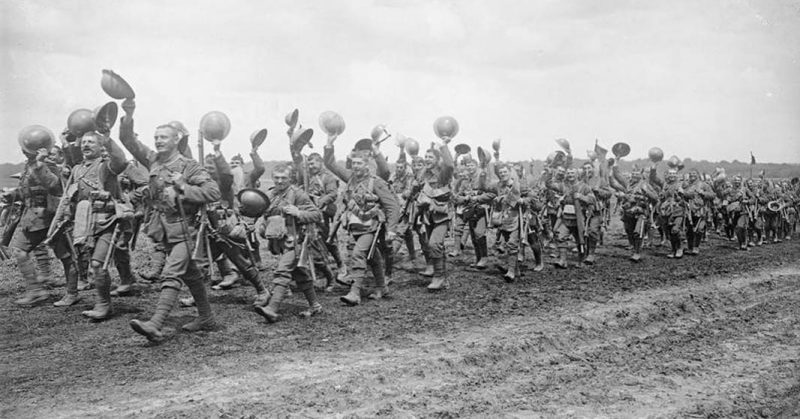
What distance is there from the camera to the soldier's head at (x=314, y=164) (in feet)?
33.7

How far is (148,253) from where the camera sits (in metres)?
13.9

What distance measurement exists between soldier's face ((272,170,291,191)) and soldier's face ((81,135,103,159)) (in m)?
2.25

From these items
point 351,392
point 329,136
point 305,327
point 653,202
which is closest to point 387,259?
point 329,136

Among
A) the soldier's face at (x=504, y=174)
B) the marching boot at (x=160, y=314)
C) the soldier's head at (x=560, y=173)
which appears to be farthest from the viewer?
the soldier's head at (x=560, y=173)

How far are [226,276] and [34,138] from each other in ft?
11.0

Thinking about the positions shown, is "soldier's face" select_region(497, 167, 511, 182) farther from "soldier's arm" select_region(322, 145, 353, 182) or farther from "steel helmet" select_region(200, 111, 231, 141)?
"steel helmet" select_region(200, 111, 231, 141)

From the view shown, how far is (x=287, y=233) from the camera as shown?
7.77m

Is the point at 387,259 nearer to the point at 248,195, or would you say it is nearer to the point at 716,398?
the point at 248,195

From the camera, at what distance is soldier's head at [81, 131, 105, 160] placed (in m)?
7.93

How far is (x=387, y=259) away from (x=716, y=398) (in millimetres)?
5806

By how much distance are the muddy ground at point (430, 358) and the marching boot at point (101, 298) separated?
0.38ft

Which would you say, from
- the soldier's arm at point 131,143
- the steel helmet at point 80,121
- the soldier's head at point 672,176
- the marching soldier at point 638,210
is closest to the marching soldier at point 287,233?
the soldier's arm at point 131,143

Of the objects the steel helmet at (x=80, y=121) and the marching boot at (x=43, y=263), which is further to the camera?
the marching boot at (x=43, y=263)

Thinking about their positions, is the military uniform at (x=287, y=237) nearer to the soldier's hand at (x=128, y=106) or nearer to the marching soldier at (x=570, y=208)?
the soldier's hand at (x=128, y=106)
